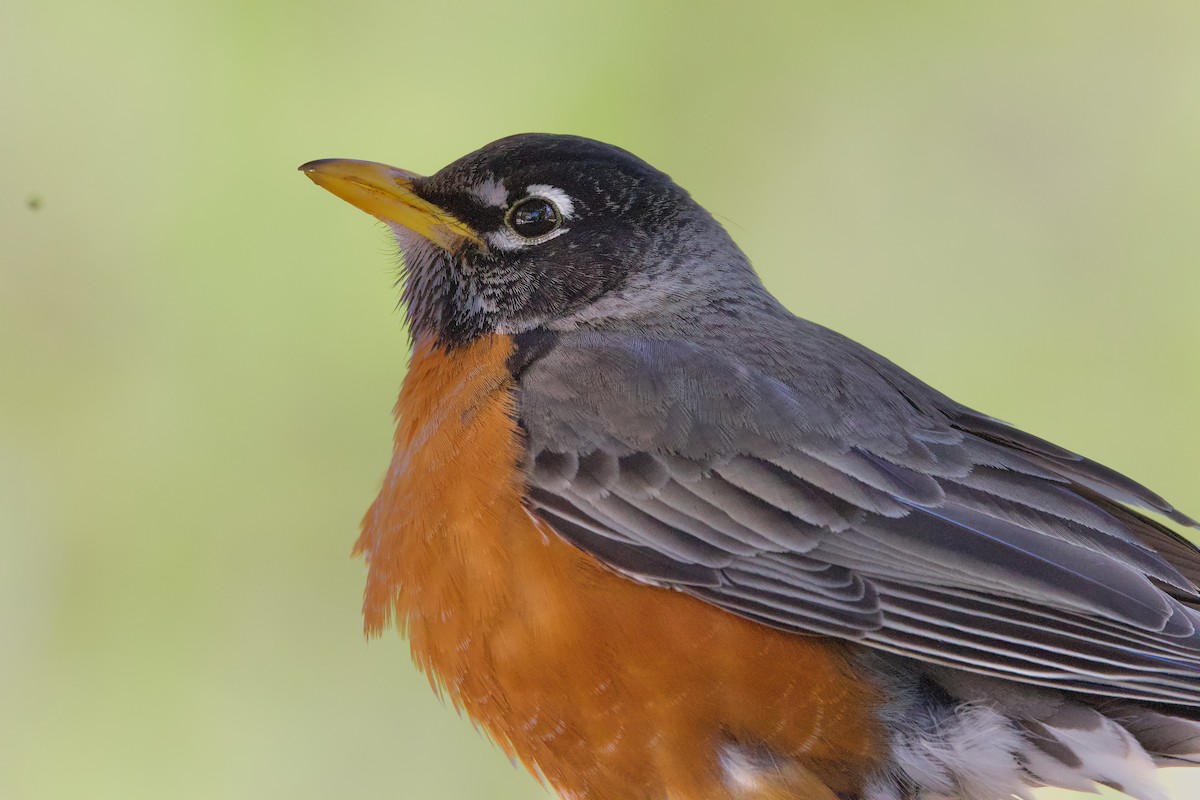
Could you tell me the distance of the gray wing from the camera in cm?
248

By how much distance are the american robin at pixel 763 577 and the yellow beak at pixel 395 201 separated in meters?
0.02

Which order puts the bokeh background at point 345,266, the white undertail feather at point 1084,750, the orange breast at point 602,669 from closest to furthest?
the orange breast at point 602,669 → the white undertail feather at point 1084,750 → the bokeh background at point 345,266

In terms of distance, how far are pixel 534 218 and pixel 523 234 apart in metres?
0.05

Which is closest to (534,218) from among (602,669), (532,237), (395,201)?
(532,237)

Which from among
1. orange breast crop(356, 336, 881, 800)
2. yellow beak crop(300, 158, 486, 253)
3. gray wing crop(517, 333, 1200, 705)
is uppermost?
yellow beak crop(300, 158, 486, 253)

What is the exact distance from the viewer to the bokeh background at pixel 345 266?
4.35m

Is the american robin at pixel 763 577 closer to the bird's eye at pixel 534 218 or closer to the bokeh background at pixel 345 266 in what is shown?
the bird's eye at pixel 534 218

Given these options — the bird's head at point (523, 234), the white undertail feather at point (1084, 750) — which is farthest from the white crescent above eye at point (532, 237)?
the white undertail feather at point (1084, 750)

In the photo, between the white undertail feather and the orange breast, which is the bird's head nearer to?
the orange breast

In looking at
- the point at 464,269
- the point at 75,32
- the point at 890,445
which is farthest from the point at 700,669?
the point at 75,32

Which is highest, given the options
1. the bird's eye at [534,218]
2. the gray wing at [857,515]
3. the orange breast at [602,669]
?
the bird's eye at [534,218]

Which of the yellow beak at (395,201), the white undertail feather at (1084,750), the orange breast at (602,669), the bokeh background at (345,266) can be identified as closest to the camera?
the orange breast at (602,669)

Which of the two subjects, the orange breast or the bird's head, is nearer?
the orange breast

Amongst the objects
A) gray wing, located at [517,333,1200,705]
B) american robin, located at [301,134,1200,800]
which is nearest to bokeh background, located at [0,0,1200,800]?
american robin, located at [301,134,1200,800]
